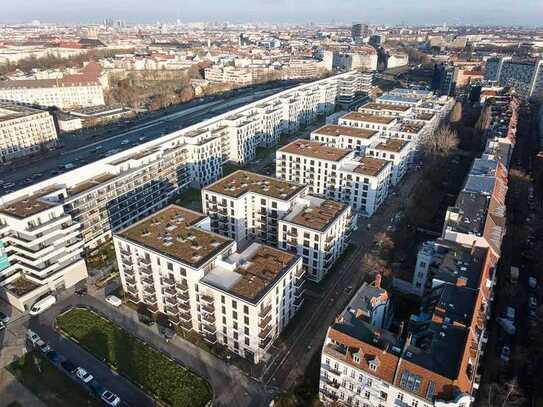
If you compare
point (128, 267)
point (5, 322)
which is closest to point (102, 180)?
point (128, 267)

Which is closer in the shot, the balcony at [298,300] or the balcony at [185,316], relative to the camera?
the balcony at [185,316]

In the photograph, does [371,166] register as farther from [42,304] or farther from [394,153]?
[42,304]

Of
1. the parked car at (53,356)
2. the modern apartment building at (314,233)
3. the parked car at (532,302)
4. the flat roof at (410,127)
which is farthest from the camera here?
the flat roof at (410,127)

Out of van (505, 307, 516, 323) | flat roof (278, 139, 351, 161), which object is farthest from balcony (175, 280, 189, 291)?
flat roof (278, 139, 351, 161)

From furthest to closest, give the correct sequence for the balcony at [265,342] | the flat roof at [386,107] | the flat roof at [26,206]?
the flat roof at [386,107] < the flat roof at [26,206] < the balcony at [265,342]

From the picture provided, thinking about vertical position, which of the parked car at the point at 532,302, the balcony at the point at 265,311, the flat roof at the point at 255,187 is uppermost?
the flat roof at the point at 255,187

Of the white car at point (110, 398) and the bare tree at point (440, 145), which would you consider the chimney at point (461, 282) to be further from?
the bare tree at point (440, 145)

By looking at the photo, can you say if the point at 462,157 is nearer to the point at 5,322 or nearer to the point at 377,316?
the point at 377,316

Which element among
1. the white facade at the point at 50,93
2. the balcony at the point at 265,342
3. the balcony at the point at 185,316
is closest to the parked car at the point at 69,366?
the balcony at the point at 185,316
